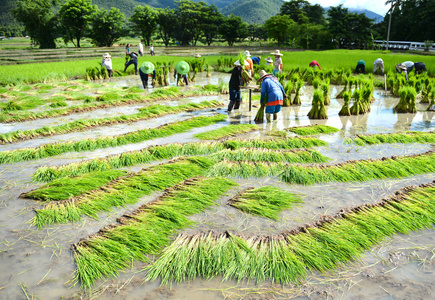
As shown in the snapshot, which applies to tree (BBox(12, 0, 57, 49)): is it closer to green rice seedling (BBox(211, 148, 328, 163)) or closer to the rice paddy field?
the rice paddy field

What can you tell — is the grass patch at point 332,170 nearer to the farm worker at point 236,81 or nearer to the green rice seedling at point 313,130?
the green rice seedling at point 313,130

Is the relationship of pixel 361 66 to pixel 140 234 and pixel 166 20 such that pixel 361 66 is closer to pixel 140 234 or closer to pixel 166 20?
pixel 140 234

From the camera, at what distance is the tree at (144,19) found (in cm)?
4062

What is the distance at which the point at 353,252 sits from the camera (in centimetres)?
273

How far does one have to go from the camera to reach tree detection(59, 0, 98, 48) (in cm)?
3653

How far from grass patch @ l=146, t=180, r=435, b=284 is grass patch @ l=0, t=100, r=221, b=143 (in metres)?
4.87

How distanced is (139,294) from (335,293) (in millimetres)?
1452

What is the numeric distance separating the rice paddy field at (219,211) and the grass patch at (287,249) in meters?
0.01

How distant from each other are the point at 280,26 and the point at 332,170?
41.7 m

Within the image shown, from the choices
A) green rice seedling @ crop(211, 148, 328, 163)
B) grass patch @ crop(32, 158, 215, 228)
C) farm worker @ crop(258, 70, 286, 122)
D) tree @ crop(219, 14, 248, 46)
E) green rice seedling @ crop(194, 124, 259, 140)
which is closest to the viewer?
grass patch @ crop(32, 158, 215, 228)

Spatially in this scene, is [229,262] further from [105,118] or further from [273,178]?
[105,118]

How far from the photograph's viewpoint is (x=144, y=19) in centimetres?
4097

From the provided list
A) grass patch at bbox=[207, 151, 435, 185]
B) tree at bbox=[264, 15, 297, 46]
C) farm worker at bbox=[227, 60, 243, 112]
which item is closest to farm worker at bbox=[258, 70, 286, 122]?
farm worker at bbox=[227, 60, 243, 112]

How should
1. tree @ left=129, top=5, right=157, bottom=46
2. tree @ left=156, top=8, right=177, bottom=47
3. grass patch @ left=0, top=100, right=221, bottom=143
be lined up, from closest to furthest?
grass patch @ left=0, top=100, right=221, bottom=143
tree @ left=129, top=5, right=157, bottom=46
tree @ left=156, top=8, right=177, bottom=47
